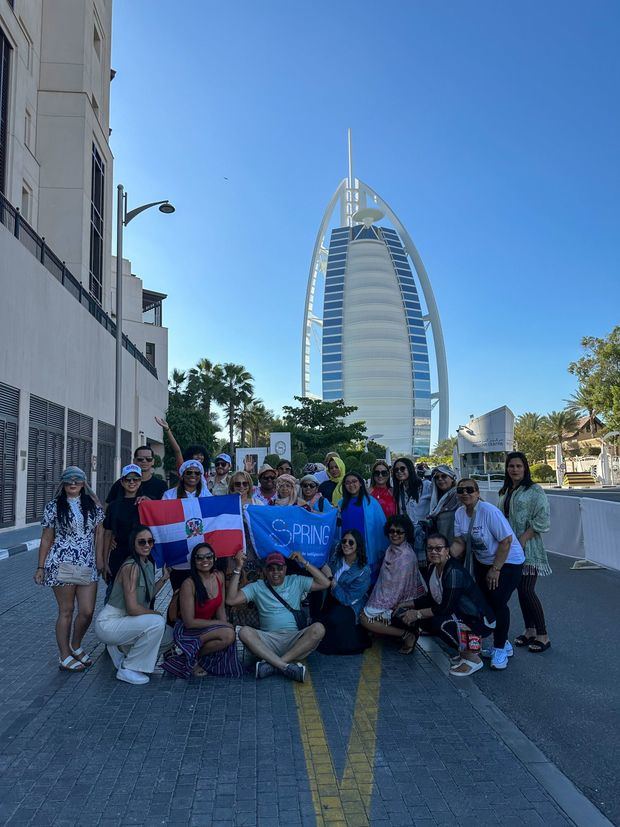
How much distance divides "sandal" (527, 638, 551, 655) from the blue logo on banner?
7.21 feet

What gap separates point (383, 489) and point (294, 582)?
2250mm

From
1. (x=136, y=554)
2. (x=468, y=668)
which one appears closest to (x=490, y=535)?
(x=468, y=668)

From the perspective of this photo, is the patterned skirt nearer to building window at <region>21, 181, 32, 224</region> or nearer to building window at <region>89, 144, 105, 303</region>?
building window at <region>21, 181, 32, 224</region>

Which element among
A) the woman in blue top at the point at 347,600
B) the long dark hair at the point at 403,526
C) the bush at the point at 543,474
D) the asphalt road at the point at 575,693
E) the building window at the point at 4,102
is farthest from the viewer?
the bush at the point at 543,474

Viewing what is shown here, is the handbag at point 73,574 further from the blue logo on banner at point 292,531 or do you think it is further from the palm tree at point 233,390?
the palm tree at point 233,390

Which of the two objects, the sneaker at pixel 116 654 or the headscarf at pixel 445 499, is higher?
the headscarf at pixel 445 499

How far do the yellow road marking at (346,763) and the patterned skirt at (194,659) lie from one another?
0.65 metres

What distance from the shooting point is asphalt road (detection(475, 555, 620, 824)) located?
12.9 ft

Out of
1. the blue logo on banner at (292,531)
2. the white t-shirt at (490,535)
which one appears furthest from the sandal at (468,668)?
the blue logo on banner at (292,531)

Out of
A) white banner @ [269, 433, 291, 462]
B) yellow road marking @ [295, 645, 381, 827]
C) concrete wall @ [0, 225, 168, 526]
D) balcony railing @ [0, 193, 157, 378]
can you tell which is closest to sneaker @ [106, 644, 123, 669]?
yellow road marking @ [295, 645, 381, 827]

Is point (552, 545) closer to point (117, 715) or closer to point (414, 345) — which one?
point (117, 715)

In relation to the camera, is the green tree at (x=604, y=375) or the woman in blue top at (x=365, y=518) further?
the green tree at (x=604, y=375)

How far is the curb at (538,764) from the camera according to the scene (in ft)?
11.0

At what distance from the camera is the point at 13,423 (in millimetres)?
17109
